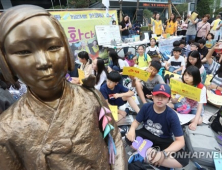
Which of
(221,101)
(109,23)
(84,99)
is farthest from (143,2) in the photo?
(84,99)

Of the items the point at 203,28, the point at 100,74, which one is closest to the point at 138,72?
the point at 100,74

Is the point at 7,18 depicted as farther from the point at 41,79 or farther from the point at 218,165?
the point at 218,165

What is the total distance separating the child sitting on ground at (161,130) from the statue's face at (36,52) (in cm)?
152

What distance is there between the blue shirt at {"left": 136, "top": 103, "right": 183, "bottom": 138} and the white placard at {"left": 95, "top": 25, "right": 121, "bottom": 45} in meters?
4.69

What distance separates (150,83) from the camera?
3.45 meters

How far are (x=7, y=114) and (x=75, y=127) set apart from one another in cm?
31

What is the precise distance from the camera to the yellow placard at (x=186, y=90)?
2398 millimetres

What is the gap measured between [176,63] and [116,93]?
2.48m

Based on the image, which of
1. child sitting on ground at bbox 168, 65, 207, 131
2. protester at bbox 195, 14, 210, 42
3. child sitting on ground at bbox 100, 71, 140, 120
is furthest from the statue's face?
protester at bbox 195, 14, 210, 42

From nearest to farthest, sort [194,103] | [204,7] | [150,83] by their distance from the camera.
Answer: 1. [194,103]
2. [150,83]
3. [204,7]

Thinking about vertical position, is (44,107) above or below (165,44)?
above

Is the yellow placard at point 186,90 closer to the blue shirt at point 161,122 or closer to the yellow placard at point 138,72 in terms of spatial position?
the yellow placard at point 138,72

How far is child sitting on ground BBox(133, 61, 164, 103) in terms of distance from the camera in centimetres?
334

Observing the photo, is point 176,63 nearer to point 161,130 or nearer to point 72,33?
point 161,130
